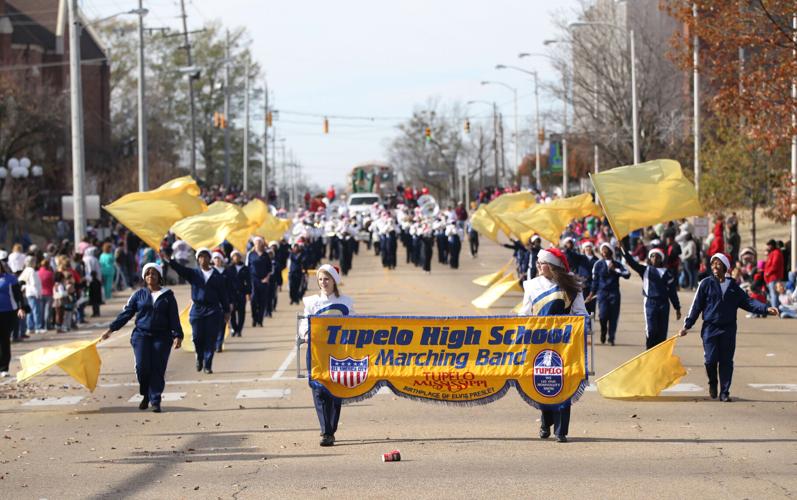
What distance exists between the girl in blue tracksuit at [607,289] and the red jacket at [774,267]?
6.09m

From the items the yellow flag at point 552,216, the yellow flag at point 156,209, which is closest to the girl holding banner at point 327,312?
the yellow flag at point 156,209

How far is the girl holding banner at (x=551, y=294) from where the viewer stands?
12.5 m

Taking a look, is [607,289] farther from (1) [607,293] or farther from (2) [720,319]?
(2) [720,319]

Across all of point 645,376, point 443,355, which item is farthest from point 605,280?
point 443,355

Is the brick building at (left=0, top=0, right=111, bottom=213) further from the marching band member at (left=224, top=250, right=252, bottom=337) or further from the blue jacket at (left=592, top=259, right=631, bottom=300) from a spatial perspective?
the blue jacket at (left=592, top=259, right=631, bottom=300)

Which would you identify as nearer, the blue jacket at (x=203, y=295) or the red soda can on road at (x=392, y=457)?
the red soda can on road at (x=392, y=457)

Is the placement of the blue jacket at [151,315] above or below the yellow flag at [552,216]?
below

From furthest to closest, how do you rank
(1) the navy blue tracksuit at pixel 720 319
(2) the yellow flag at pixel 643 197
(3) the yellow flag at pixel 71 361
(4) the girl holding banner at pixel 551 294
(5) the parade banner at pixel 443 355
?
(2) the yellow flag at pixel 643 197, (3) the yellow flag at pixel 71 361, (1) the navy blue tracksuit at pixel 720 319, (4) the girl holding banner at pixel 551 294, (5) the parade banner at pixel 443 355

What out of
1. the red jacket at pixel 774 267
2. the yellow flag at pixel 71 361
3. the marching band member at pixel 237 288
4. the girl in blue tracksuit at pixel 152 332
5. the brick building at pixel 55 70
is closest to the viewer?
the girl in blue tracksuit at pixel 152 332

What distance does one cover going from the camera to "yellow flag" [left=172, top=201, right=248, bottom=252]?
22.6 m

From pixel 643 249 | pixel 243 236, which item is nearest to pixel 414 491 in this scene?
pixel 243 236

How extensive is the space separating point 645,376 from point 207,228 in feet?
33.6

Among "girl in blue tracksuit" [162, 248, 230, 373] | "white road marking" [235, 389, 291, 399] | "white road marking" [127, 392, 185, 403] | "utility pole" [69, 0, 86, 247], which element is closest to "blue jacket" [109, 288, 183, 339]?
"white road marking" [127, 392, 185, 403]

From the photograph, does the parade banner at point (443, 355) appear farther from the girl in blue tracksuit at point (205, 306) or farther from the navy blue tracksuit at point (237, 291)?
the navy blue tracksuit at point (237, 291)
